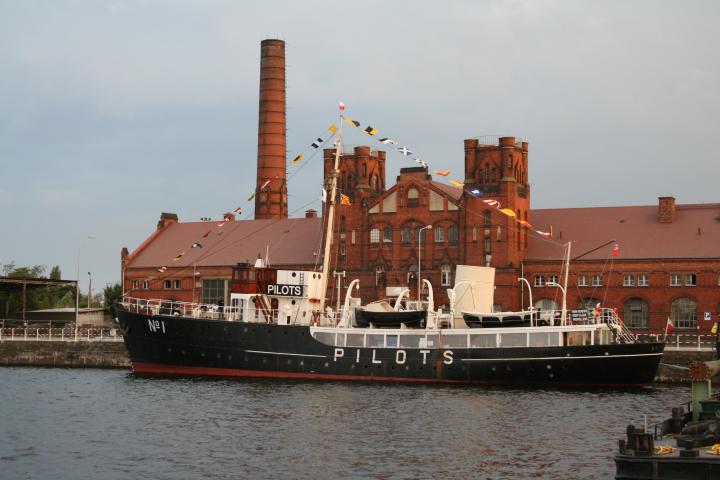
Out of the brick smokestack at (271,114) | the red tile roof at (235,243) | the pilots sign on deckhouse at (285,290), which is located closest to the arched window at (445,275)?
the red tile roof at (235,243)

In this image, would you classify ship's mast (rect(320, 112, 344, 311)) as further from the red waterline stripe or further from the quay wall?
the quay wall

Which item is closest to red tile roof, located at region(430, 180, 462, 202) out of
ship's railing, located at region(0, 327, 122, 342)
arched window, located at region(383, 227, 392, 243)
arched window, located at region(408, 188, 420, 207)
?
arched window, located at region(408, 188, 420, 207)

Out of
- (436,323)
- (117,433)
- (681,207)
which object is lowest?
(117,433)

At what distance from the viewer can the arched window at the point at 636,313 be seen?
269 feet

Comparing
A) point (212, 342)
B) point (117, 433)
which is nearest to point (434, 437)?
point (117, 433)

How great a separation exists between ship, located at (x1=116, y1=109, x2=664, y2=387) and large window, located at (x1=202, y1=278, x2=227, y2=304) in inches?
1208

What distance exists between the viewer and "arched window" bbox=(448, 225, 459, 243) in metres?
88.5

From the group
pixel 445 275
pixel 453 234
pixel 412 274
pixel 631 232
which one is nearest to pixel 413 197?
pixel 453 234

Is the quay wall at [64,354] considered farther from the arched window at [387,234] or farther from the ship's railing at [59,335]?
the arched window at [387,234]

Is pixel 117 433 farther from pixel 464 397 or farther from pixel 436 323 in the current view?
pixel 436 323

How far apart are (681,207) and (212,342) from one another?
146ft

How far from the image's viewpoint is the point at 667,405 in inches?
1927

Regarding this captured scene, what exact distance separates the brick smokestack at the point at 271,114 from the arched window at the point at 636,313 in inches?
1519

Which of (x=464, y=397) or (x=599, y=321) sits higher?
(x=599, y=321)
